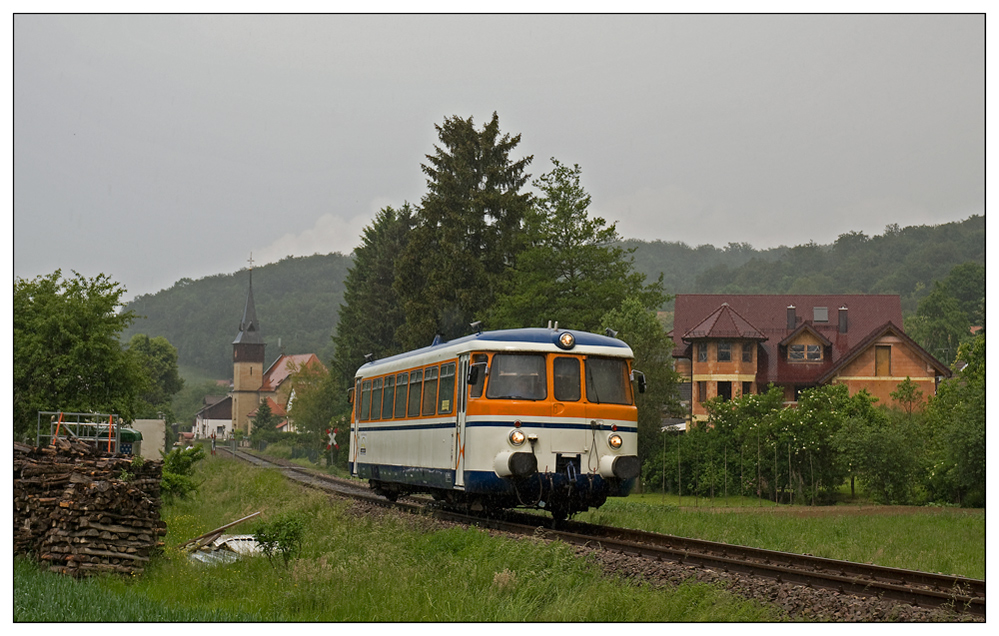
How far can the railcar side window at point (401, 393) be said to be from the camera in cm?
1925

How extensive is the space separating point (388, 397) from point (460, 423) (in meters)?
4.49

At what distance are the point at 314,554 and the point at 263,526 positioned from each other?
3.16 feet

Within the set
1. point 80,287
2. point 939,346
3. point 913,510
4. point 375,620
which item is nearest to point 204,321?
point 939,346

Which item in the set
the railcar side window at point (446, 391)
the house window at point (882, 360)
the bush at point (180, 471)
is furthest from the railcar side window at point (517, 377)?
the house window at point (882, 360)

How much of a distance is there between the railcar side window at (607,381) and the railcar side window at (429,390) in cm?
278

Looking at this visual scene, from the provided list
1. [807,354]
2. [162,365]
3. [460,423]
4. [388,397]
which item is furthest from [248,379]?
[460,423]

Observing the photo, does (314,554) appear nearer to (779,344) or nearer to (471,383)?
(471,383)

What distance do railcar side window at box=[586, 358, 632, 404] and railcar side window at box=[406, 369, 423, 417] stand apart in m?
3.44

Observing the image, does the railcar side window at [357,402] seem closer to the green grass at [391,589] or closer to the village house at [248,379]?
the green grass at [391,589]

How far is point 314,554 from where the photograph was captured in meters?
14.9

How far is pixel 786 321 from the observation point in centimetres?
5050

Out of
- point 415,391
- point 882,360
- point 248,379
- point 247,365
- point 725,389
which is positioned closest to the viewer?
point 415,391

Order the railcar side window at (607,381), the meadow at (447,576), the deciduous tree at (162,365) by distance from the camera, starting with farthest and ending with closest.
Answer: the deciduous tree at (162,365) < the railcar side window at (607,381) < the meadow at (447,576)

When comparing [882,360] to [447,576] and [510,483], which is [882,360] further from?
[447,576]
